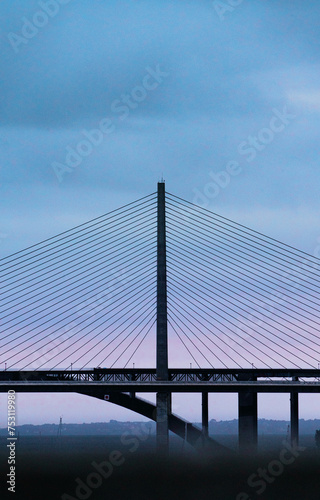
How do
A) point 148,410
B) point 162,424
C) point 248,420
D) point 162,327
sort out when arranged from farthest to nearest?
point 148,410 < point 248,420 < point 162,424 < point 162,327

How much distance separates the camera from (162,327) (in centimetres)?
8262

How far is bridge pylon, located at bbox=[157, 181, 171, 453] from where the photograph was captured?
82875 millimetres

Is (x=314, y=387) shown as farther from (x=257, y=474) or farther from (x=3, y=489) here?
(x=3, y=489)

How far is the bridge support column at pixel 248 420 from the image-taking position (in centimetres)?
9275

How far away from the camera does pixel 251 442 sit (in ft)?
318

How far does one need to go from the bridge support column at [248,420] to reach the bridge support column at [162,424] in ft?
30.6

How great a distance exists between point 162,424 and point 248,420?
13.4 meters

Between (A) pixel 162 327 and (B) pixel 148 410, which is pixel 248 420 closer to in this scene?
(B) pixel 148 410

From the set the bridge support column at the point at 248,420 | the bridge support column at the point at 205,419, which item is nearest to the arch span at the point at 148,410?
the bridge support column at the point at 205,419

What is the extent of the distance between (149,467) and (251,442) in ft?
101

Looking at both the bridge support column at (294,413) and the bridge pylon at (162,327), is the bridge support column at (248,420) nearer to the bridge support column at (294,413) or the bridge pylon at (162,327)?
the bridge pylon at (162,327)
